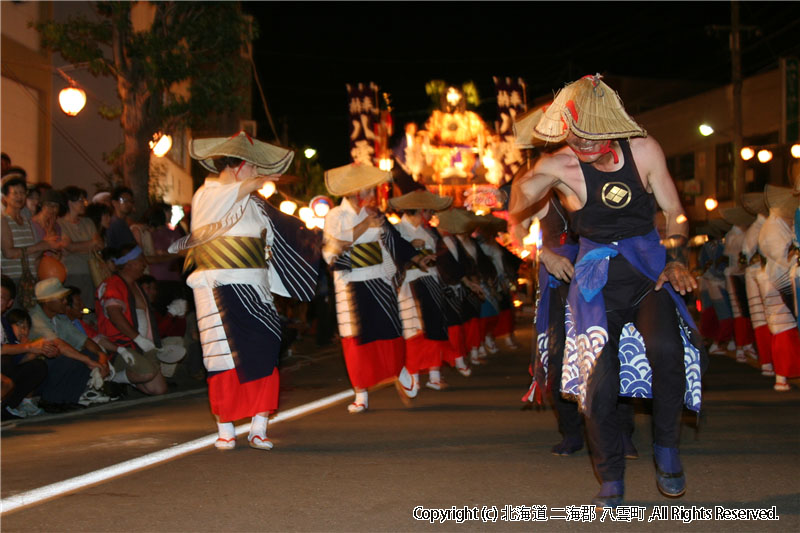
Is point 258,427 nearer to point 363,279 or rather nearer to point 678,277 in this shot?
point 363,279

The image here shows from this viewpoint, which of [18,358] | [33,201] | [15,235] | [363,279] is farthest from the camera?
[33,201]

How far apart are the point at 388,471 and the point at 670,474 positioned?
5.85 feet

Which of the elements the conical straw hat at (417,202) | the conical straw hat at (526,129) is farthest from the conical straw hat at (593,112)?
the conical straw hat at (417,202)

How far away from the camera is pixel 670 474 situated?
4676 mm

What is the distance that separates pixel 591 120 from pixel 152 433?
437cm

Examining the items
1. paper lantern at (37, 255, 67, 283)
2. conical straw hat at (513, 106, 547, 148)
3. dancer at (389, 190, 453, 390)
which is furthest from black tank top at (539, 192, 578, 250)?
paper lantern at (37, 255, 67, 283)

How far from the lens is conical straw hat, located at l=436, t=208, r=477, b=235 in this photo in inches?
468

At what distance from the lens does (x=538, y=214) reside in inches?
248

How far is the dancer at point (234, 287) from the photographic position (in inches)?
261

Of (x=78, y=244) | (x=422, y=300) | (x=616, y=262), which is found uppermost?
(x=78, y=244)

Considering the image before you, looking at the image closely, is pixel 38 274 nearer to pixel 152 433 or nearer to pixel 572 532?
pixel 152 433

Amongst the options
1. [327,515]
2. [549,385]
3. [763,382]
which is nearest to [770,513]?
[549,385]

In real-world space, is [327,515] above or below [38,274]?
below

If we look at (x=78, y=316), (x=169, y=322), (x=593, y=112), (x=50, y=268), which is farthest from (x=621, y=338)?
(x=169, y=322)
